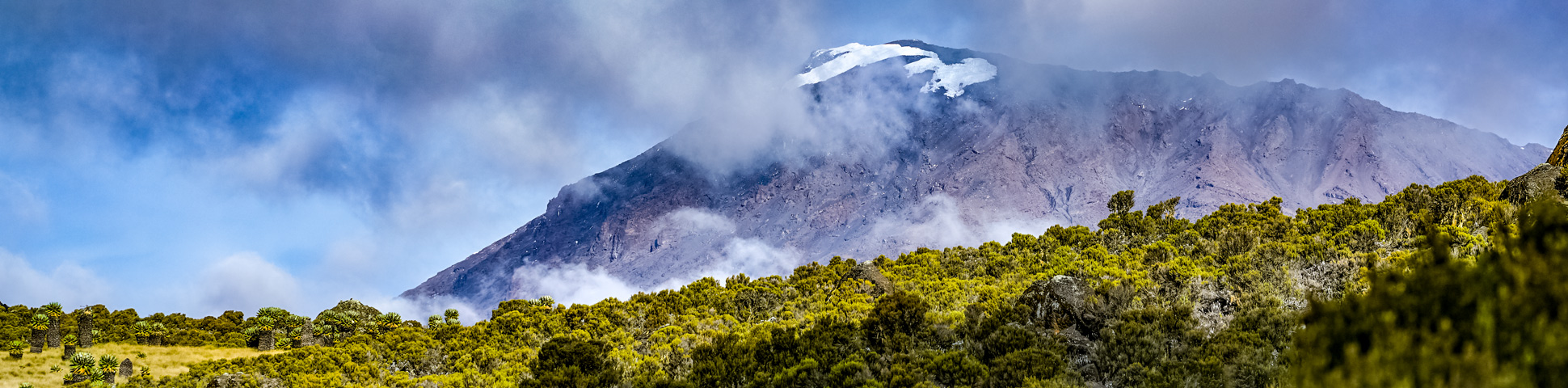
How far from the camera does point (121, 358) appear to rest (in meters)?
25.5

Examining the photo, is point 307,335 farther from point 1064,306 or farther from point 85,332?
point 1064,306

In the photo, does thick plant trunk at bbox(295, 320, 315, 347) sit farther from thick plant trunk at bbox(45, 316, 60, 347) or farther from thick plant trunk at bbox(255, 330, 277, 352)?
thick plant trunk at bbox(45, 316, 60, 347)

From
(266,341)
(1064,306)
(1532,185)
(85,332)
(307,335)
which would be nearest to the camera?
(1064,306)

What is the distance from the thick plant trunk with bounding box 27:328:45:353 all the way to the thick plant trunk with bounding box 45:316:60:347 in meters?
0.49

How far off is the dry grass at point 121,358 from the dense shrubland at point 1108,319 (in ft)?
15.2

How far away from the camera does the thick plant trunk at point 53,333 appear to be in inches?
1029

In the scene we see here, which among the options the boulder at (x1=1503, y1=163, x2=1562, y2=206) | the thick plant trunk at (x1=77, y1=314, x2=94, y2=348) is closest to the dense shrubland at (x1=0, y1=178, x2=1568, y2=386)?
the boulder at (x1=1503, y1=163, x2=1562, y2=206)

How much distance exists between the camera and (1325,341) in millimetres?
3617

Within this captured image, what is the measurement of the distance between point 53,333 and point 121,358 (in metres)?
3.68

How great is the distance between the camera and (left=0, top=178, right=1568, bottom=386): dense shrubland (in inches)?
131

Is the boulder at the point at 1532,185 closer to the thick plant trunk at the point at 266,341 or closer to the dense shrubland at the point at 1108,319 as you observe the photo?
the dense shrubland at the point at 1108,319

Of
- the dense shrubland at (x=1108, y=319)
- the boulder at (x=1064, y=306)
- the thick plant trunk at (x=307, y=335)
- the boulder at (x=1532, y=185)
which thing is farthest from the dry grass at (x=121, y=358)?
the boulder at (x=1532, y=185)

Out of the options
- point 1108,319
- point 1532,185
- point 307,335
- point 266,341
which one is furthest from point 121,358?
point 1532,185

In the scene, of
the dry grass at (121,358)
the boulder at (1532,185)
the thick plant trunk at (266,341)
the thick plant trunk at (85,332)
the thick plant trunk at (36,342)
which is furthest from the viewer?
the thick plant trunk at (266,341)
